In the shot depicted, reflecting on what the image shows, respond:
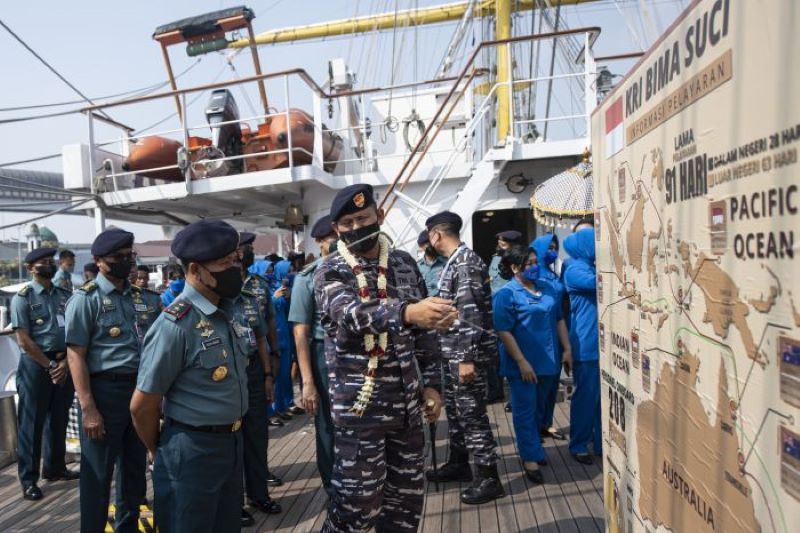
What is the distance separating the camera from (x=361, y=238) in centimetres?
238

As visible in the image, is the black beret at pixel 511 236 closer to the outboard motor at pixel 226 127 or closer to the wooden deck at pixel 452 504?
the wooden deck at pixel 452 504

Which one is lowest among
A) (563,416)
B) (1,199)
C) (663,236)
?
(563,416)

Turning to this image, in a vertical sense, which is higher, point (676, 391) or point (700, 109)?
point (700, 109)

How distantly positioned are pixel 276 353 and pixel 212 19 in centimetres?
708

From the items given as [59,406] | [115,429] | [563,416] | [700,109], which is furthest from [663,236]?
[59,406]

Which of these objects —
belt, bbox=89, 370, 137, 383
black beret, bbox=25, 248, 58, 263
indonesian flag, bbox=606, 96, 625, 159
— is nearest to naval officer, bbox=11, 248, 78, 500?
black beret, bbox=25, 248, 58, 263

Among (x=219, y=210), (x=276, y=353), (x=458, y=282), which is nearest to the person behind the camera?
(x=458, y=282)

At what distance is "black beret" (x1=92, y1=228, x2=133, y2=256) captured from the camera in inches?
124

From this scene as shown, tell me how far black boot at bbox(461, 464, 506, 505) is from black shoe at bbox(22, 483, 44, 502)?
3.10m

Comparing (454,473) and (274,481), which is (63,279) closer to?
(274,481)

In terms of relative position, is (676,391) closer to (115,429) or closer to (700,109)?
(700,109)

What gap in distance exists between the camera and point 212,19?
894cm

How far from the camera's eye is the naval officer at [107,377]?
9.71 feet

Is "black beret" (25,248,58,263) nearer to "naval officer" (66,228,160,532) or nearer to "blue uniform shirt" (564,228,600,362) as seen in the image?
"naval officer" (66,228,160,532)
